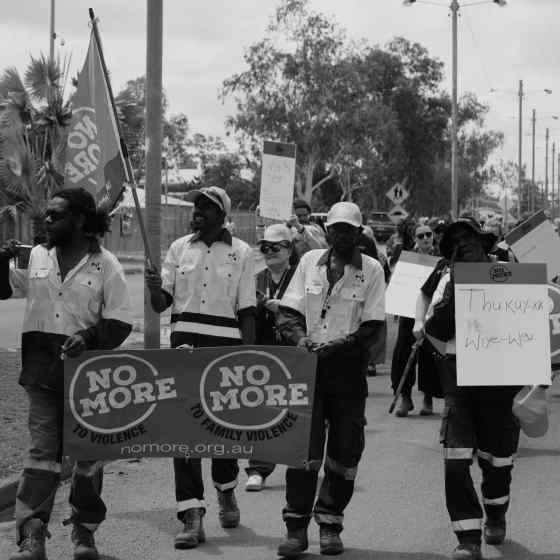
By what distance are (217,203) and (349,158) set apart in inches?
2127

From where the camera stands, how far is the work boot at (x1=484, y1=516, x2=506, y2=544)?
628 cm

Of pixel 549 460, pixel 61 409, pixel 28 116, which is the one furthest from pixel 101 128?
pixel 28 116

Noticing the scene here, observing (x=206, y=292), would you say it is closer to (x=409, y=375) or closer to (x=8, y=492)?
(x=8, y=492)

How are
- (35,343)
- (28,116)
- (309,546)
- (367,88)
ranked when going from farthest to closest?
(367,88) → (28,116) → (309,546) → (35,343)

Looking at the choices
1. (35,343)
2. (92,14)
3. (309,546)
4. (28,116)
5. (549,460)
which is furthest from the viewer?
(28,116)

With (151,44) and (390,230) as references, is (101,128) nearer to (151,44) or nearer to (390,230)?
(151,44)

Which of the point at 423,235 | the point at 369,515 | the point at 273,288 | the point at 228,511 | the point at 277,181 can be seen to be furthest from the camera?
the point at 277,181

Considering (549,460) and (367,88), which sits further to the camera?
(367,88)

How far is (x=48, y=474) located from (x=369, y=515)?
6.95 feet

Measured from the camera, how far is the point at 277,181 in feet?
46.8

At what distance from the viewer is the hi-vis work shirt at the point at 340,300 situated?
6.23 m

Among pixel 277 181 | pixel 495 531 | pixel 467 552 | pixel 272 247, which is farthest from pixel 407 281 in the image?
pixel 467 552

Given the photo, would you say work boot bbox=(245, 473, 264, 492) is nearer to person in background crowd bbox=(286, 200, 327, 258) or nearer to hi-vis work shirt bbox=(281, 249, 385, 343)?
hi-vis work shirt bbox=(281, 249, 385, 343)

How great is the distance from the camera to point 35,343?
5934 mm
